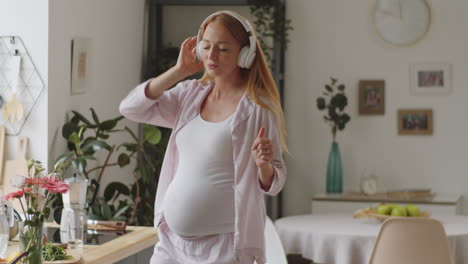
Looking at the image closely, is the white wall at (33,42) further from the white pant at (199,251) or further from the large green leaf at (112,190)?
the white pant at (199,251)

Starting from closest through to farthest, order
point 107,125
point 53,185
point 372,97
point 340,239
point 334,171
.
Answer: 1. point 53,185
2. point 340,239
3. point 107,125
4. point 334,171
5. point 372,97

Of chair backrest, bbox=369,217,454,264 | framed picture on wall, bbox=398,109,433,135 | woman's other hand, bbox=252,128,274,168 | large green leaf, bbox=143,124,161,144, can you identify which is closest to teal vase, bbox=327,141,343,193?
framed picture on wall, bbox=398,109,433,135

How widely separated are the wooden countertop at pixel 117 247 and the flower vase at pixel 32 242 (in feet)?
0.66

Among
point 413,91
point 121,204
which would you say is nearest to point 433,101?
point 413,91

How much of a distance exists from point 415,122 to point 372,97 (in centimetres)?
35

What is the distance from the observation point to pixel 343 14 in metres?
6.03

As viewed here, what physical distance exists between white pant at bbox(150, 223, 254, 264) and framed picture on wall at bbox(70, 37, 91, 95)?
266 cm

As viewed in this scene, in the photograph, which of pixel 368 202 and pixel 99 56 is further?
pixel 368 202

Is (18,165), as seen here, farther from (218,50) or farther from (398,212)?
(218,50)

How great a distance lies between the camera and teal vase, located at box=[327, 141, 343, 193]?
5.86 meters

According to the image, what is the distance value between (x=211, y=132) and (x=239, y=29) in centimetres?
26

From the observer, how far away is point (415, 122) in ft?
19.5

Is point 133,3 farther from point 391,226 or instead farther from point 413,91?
point 391,226

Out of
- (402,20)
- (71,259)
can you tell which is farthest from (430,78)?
(71,259)
